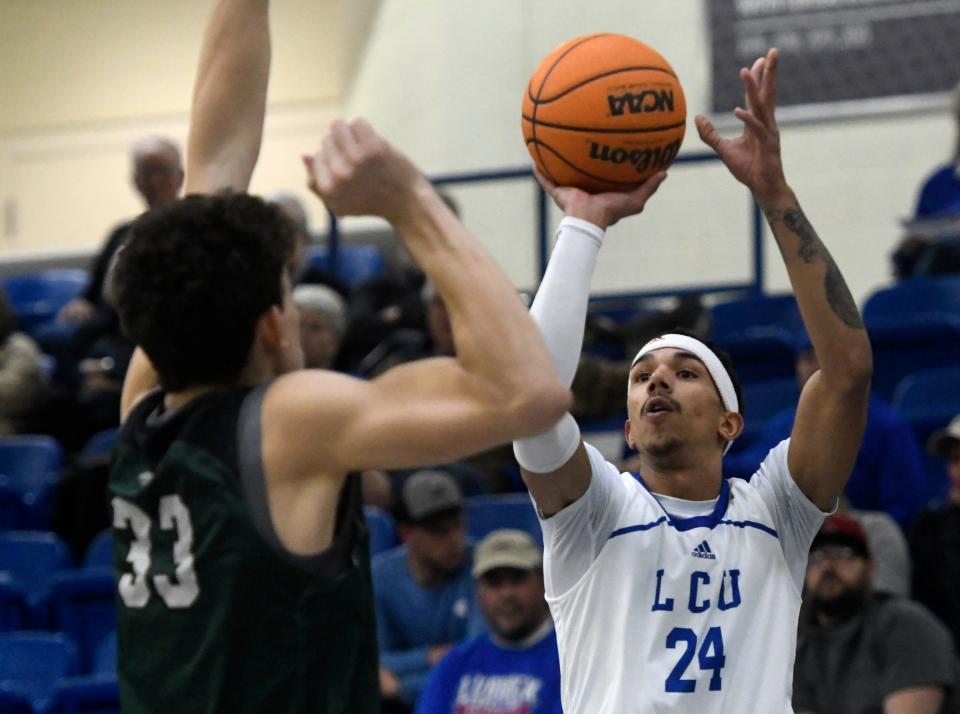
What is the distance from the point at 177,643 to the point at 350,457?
1.16ft

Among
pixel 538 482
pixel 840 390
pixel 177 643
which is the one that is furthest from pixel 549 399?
pixel 840 390

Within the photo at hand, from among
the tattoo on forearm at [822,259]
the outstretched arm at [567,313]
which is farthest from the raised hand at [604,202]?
the tattoo on forearm at [822,259]

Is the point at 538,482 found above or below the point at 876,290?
below

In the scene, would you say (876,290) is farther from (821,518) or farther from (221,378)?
(221,378)

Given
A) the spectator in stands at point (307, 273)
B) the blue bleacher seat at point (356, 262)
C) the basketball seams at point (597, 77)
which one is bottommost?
the basketball seams at point (597, 77)

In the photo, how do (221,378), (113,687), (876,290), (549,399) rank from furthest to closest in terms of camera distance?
1. (876,290)
2. (113,687)
3. (221,378)
4. (549,399)

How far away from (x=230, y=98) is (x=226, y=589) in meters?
1.13

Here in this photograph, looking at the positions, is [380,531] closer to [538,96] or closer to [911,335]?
[911,335]

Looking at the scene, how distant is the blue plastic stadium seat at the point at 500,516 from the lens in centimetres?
674

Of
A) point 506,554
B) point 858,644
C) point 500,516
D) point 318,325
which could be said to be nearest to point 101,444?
point 318,325

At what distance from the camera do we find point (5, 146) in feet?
53.9

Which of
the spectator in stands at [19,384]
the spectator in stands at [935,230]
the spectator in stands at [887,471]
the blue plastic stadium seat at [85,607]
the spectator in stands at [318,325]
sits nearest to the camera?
the spectator in stands at [887,471]

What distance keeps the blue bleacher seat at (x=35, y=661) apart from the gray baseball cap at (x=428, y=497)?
155 centimetres

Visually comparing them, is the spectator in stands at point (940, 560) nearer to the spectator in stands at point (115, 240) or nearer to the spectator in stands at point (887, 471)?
the spectator in stands at point (887, 471)
